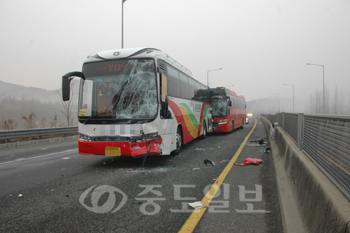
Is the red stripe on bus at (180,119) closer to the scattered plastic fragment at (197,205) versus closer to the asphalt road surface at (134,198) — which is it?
the asphalt road surface at (134,198)

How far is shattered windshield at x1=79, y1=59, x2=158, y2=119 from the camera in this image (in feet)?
22.6

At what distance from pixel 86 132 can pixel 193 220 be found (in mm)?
4575

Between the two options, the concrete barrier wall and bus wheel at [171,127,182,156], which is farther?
bus wheel at [171,127,182,156]

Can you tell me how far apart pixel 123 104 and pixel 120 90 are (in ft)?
1.40

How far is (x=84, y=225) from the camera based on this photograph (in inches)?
132

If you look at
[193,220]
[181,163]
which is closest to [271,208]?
[193,220]

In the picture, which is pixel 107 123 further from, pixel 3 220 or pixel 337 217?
pixel 337 217

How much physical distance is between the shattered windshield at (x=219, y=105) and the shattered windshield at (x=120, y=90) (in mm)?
10505

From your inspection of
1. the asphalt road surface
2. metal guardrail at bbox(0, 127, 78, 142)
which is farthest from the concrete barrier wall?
metal guardrail at bbox(0, 127, 78, 142)

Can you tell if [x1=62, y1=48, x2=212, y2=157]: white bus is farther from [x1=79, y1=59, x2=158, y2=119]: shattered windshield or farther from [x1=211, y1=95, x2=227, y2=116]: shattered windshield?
[x1=211, y1=95, x2=227, y2=116]: shattered windshield

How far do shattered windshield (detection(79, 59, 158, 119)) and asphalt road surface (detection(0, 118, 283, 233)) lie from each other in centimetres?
159

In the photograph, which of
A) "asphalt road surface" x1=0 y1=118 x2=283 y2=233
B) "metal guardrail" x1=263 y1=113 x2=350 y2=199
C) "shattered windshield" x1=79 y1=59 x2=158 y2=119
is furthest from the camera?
"shattered windshield" x1=79 y1=59 x2=158 y2=119

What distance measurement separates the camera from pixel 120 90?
7.02 metres

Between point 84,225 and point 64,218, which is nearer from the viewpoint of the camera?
point 84,225
